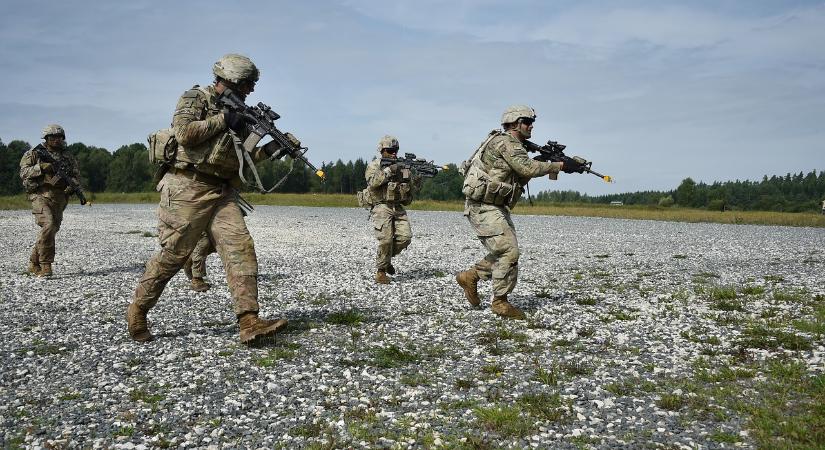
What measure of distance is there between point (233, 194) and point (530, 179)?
5.13 metres

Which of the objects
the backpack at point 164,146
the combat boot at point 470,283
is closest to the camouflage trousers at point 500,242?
the combat boot at point 470,283

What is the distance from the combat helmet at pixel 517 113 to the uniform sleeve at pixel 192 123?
4997 mm

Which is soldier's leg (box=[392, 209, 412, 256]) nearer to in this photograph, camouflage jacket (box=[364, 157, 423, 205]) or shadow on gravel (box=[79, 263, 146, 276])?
camouflage jacket (box=[364, 157, 423, 205])

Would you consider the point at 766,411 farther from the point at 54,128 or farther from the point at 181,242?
the point at 54,128

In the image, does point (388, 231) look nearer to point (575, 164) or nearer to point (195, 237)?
point (575, 164)

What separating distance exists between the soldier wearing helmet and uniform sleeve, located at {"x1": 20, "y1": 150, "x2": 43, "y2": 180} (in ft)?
37.1

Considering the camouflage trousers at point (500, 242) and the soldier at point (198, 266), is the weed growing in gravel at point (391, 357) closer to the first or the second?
the camouflage trousers at point (500, 242)

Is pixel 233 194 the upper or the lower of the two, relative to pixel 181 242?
upper

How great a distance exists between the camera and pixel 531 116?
11.0m

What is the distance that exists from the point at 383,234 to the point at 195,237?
6729 millimetres

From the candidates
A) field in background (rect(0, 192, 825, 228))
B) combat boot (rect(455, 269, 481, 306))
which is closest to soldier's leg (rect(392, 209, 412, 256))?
combat boot (rect(455, 269, 481, 306))

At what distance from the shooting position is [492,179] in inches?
428

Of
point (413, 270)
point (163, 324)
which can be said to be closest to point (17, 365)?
point (163, 324)

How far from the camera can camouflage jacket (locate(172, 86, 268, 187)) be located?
8.45m
